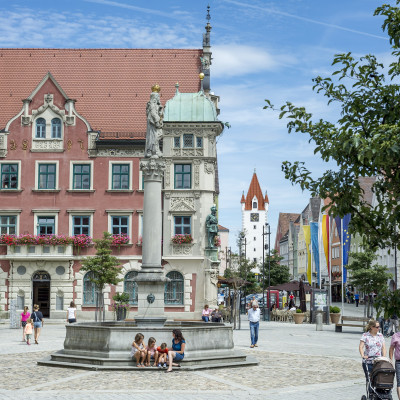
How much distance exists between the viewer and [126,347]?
18.4 m

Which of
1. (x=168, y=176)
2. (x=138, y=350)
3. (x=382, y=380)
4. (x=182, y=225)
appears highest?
(x=168, y=176)

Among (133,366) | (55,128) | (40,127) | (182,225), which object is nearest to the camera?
(133,366)

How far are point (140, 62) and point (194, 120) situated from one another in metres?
9.14

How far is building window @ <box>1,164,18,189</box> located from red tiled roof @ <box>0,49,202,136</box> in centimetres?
336

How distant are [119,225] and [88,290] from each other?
185 inches

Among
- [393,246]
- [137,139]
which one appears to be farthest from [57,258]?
[393,246]

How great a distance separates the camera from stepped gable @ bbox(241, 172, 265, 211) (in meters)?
187

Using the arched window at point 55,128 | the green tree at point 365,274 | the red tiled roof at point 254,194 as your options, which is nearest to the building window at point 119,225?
the arched window at point 55,128

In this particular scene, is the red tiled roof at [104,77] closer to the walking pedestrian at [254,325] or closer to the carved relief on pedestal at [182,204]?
the carved relief on pedestal at [182,204]

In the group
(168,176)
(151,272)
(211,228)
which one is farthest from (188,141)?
(151,272)

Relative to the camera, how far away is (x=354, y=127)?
28.6 feet

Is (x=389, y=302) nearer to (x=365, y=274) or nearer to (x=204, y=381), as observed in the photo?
(x=204, y=381)

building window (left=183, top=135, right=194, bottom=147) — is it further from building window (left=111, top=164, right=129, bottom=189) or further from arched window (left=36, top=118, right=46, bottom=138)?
arched window (left=36, top=118, right=46, bottom=138)

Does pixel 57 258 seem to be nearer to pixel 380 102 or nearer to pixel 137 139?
pixel 137 139
